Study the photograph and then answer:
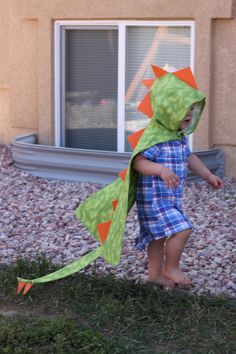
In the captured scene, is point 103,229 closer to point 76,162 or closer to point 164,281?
point 164,281

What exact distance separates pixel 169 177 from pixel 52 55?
5.12 metres

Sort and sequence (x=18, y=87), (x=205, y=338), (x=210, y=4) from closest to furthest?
1. (x=205, y=338)
2. (x=210, y=4)
3. (x=18, y=87)

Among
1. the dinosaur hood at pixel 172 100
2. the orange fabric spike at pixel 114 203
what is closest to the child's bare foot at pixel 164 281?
the orange fabric spike at pixel 114 203

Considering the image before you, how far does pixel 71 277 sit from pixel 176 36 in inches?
166

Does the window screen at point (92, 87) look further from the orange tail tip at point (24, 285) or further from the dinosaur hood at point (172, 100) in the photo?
the orange tail tip at point (24, 285)

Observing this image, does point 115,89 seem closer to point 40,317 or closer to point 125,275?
point 125,275

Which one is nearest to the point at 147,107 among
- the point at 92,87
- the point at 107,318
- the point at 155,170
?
the point at 155,170

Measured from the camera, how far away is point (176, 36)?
927 centimetres

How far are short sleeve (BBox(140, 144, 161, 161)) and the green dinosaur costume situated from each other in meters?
0.03

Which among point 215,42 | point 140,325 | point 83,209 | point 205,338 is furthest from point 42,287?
point 215,42

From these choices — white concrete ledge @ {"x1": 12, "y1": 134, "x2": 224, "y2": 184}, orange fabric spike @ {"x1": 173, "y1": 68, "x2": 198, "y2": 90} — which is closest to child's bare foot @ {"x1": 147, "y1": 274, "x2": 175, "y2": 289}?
orange fabric spike @ {"x1": 173, "y1": 68, "x2": 198, "y2": 90}

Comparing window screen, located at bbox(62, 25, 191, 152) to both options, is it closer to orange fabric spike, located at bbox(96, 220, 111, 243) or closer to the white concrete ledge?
the white concrete ledge

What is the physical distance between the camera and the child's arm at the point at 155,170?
201 inches

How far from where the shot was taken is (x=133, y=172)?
534 cm
